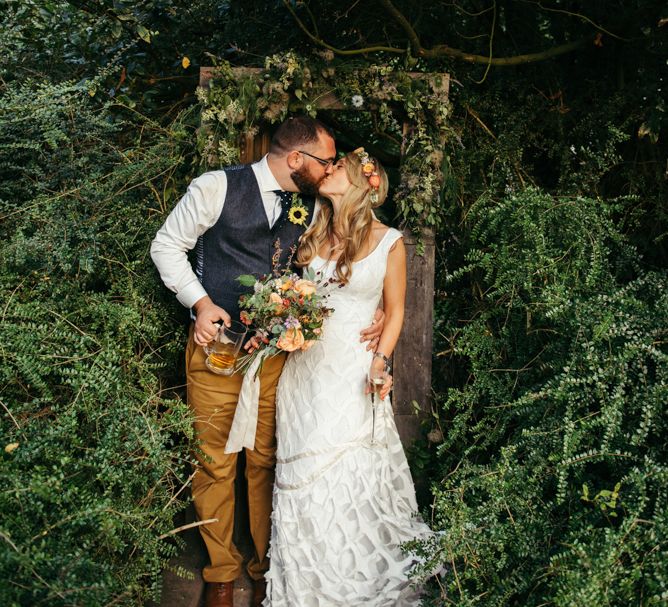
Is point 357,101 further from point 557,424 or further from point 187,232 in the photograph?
point 557,424

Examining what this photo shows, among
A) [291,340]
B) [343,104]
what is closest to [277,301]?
[291,340]

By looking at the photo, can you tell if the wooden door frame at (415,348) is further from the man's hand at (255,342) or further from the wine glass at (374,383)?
the man's hand at (255,342)

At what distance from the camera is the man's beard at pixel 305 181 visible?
11.4 ft

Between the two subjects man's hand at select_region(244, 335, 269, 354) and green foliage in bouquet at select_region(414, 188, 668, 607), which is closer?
green foliage in bouquet at select_region(414, 188, 668, 607)

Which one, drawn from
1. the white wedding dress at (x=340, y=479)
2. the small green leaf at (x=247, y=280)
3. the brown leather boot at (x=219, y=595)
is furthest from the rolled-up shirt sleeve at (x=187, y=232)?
the brown leather boot at (x=219, y=595)

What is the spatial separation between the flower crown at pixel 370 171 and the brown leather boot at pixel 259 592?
2048mm

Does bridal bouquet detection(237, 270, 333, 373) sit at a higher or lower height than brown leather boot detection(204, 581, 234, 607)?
higher

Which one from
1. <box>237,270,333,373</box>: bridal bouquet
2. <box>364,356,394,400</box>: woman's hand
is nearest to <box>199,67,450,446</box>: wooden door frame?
<box>364,356,394,400</box>: woman's hand

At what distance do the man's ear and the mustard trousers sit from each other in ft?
3.17

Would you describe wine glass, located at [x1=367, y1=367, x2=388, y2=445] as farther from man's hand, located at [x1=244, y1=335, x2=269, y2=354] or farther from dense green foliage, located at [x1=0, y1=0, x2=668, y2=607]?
man's hand, located at [x1=244, y1=335, x2=269, y2=354]

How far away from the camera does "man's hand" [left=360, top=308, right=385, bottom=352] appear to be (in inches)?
139

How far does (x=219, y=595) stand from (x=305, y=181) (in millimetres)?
2093

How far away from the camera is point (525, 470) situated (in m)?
3.03

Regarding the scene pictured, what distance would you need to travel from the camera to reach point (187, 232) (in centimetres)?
339
